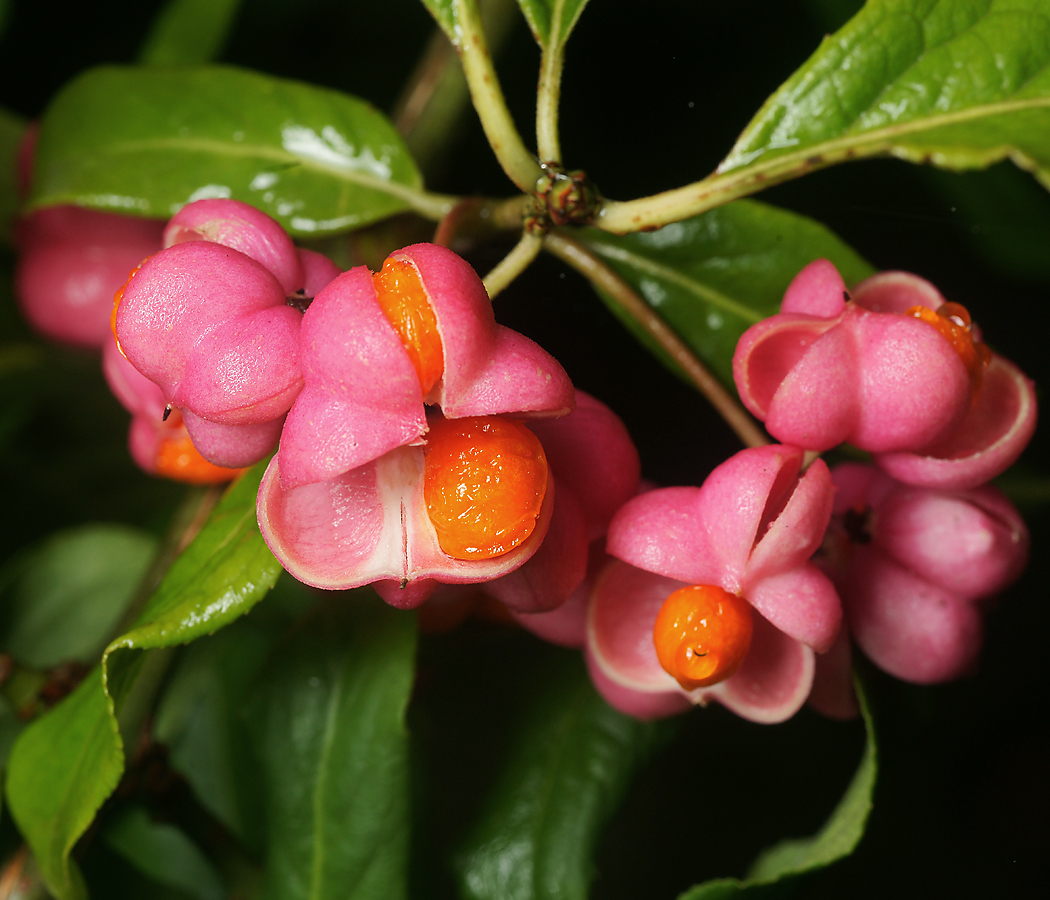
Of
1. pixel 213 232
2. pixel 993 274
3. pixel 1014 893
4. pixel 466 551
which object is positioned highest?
pixel 213 232

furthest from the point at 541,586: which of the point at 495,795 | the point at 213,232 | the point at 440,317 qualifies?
the point at 495,795

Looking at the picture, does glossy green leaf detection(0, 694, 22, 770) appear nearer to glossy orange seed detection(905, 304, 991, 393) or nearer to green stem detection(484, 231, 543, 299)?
green stem detection(484, 231, 543, 299)

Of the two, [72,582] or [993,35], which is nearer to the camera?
[993,35]

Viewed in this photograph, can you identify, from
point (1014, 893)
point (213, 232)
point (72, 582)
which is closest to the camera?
point (213, 232)

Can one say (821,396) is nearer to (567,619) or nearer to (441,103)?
(567,619)

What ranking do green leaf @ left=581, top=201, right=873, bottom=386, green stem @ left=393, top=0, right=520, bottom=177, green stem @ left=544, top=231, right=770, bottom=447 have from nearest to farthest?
green stem @ left=544, top=231, right=770, bottom=447 < green leaf @ left=581, top=201, right=873, bottom=386 < green stem @ left=393, top=0, right=520, bottom=177

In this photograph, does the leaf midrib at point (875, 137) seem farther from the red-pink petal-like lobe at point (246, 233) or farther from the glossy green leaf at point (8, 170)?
the glossy green leaf at point (8, 170)

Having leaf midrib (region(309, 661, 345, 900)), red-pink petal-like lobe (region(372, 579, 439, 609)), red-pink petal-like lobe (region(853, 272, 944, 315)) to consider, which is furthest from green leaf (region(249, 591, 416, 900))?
red-pink petal-like lobe (region(853, 272, 944, 315))

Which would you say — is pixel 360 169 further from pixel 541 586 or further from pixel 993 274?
pixel 993 274
